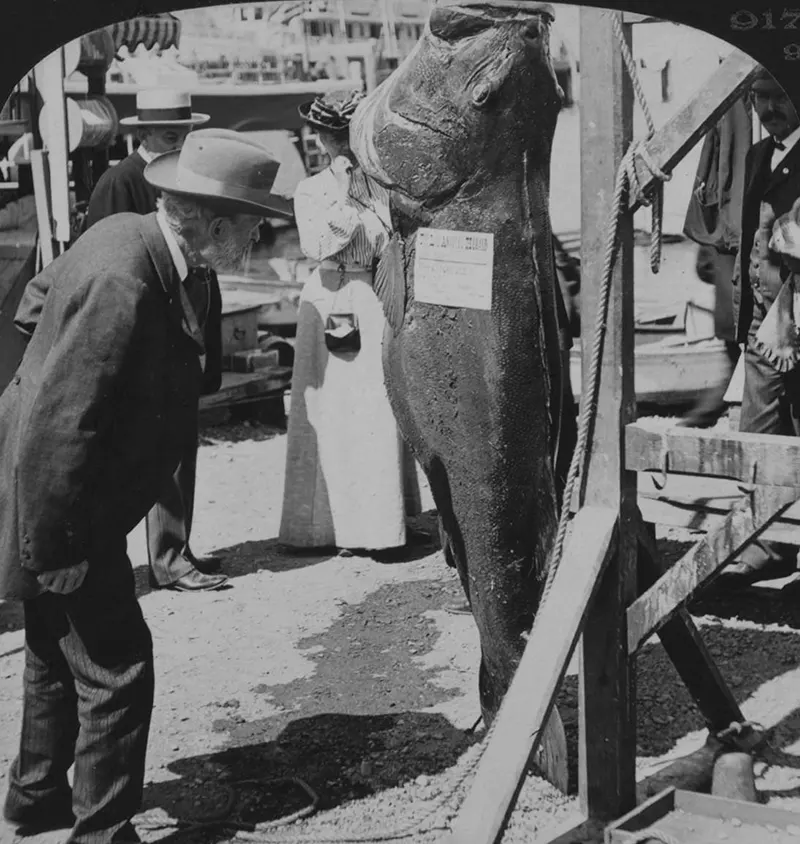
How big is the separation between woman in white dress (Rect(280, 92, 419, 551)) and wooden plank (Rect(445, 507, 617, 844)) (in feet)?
10.5

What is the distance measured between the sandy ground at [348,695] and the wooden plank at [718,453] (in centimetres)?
99

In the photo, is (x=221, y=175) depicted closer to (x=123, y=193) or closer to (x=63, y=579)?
(x=63, y=579)

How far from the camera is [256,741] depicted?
16.7 feet

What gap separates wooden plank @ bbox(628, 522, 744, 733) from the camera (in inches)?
169

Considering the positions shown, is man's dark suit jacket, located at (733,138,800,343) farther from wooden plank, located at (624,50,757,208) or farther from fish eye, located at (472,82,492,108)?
wooden plank, located at (624,50,757,208)

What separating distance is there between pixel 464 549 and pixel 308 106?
3.22m

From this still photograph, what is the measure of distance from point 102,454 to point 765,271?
3.13 m

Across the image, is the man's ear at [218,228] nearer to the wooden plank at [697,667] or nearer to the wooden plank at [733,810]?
the wooden plank at [697,667]

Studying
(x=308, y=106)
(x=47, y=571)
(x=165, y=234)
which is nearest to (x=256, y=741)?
(x=47, y=571)

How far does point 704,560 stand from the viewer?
3.80 meters

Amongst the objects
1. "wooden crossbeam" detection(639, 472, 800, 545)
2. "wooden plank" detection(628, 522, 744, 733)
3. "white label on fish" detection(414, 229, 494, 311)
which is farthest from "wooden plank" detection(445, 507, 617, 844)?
"wooden crossbeam" detection(639, 472, 800, 545)

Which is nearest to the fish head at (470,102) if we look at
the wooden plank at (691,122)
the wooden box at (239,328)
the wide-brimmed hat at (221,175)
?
the wide-brimmed hat at (221,175)

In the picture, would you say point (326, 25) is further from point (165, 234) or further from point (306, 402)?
point (165, 234)

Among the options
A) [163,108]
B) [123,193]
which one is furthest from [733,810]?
[163,108]
